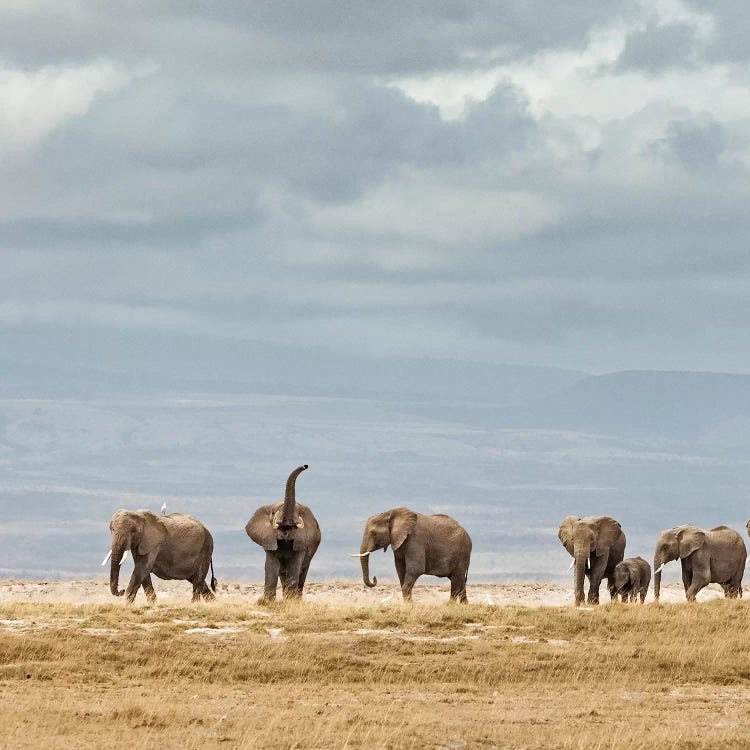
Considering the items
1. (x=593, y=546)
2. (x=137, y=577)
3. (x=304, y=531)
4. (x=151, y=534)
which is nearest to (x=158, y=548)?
(x=151, y=534)

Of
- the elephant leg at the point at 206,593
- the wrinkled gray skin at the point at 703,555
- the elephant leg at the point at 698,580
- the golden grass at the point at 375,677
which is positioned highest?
the wrinkled gray skin at the point at 703,555

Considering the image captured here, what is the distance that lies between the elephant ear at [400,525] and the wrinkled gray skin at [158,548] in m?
4.74

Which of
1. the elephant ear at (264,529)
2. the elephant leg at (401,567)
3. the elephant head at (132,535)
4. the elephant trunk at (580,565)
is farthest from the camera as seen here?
the elephant trunk at (580,565)

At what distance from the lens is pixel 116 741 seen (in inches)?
948

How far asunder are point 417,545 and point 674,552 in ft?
27.8

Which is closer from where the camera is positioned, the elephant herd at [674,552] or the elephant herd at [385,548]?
the elephant herd at [385,548]

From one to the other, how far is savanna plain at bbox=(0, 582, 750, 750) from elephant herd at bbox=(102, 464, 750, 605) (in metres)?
3.28

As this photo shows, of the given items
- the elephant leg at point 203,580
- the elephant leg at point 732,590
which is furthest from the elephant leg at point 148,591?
the elephant leg at point 732,590

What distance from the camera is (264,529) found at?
43031 mm

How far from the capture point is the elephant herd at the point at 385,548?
4269 cm

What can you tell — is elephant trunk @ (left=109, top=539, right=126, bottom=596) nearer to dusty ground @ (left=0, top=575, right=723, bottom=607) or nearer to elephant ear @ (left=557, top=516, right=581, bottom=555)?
dusty ground @ (left=0, top=575, right=723, bottom=607)

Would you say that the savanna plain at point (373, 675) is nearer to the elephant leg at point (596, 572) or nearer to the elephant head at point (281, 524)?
the elephant head at point (281, 524)

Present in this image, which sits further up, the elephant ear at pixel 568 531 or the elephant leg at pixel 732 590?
the elephant ear at pixel 568 531

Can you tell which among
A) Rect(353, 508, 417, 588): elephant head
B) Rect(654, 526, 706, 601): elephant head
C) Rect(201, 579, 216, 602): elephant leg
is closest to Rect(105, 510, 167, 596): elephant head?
Rect(201, 579, 216, 602): elephant leg
